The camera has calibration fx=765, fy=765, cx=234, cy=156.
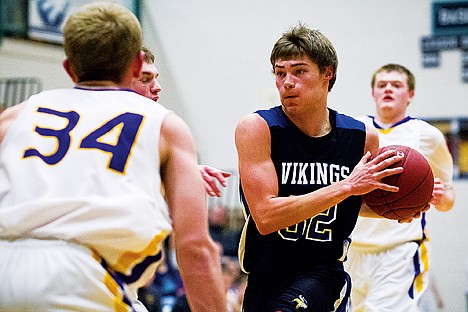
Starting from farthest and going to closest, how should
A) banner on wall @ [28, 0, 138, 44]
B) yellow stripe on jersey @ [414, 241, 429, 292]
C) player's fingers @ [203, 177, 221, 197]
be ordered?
banner on wall @ [28, 0, 138, 44], yellow stripe on jersey @ [414, 241, 429, 292], player's fingers @ [203, 177, 221, 197]

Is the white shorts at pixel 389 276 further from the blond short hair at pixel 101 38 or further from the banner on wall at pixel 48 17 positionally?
the banner on wall at pixel 48 17

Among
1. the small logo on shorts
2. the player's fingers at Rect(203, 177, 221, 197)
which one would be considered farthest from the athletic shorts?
the player's fingers at Rect(203, 177, 221, 197)

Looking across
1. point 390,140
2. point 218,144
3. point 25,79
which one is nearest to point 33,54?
point 25,79

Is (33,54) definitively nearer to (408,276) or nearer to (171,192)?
(408,276)

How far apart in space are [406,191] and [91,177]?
2.09 m

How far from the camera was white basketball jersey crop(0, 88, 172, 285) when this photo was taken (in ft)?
8.54

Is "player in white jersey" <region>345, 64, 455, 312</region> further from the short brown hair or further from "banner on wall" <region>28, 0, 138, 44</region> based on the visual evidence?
"banner on wall" <region>28, 0, 138, 44</region>

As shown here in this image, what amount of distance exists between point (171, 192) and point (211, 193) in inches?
30.3

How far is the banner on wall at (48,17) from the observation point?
1229 cm

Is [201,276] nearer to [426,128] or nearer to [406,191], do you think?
[406,191]

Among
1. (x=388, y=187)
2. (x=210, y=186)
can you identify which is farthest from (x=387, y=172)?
(x=210, y=186)

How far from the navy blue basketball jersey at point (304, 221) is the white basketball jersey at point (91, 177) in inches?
58.1

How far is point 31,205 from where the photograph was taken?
2.59 meters

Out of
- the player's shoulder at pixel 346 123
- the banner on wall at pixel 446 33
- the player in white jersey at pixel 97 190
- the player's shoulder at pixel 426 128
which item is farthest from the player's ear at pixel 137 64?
the banner on wall at pixel 446 33
